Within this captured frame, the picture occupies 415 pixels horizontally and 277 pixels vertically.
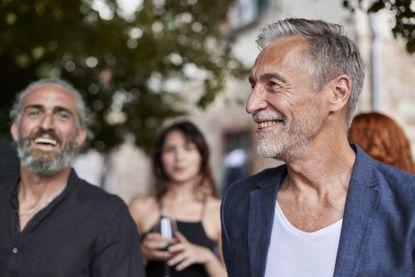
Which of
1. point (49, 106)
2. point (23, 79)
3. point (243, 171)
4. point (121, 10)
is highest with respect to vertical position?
point (121, 10)

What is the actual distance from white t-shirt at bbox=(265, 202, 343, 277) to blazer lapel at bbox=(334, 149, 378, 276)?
0.23ft

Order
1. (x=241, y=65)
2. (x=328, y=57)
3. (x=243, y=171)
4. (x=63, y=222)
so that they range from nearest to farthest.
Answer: (x=328, y=57)
(x=63, y=222)
(x=241, y=65)
(x=243, y=171)

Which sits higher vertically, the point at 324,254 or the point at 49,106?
the point at 49,106

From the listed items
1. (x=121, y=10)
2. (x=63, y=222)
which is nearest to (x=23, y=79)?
(x=121, y=10)

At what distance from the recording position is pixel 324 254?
98.0 inches

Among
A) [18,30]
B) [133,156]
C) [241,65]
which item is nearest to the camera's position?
[18,30]

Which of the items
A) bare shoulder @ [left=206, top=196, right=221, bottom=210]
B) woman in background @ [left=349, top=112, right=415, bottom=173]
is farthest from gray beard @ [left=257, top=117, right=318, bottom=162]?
bare shoulder @ [left=206, top=196, right=221, bottom=210]

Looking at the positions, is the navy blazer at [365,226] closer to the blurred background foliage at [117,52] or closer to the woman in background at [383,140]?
the woman in background at [383,140]

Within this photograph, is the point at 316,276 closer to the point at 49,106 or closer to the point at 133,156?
the point at 49,106

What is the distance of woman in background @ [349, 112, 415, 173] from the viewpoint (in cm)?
371

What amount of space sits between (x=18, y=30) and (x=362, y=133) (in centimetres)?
370

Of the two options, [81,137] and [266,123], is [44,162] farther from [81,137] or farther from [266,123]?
[266,123]

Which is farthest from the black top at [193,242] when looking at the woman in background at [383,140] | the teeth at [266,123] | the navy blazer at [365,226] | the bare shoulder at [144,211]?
the teeth at [266,123]

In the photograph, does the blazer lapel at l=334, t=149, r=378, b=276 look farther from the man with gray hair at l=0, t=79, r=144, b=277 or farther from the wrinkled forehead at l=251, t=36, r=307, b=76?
the man with gray hair at l=0, t=79, r=144, b=277
